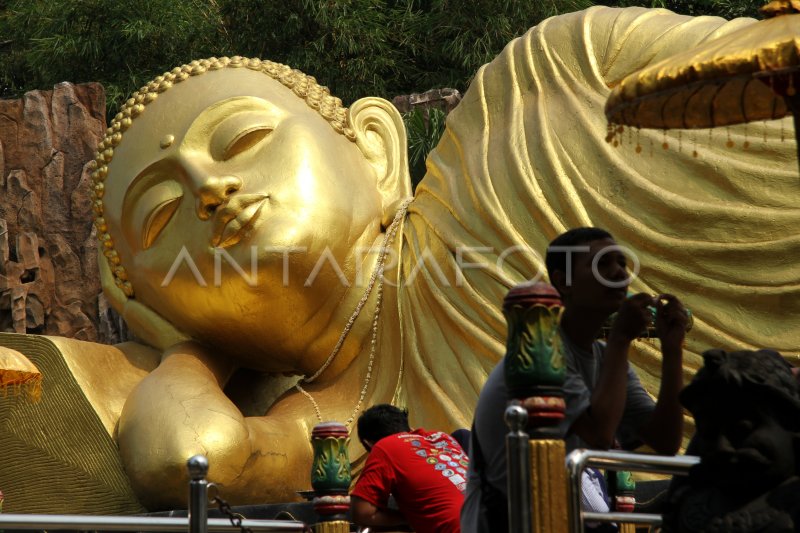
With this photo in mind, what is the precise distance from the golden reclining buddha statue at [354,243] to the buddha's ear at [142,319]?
0.01 m

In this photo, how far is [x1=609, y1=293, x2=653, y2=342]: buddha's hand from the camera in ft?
10.3

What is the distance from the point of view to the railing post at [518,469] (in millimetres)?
2805

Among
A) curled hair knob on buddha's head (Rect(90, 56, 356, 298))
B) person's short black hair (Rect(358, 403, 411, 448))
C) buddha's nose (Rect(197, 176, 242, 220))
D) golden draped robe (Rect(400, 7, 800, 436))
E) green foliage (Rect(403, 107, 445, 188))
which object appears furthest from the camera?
green foliage (Rect(403, 107, 445, 188))

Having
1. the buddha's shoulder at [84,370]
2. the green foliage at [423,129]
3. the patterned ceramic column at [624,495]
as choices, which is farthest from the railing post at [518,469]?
the green foliage at [423,129]

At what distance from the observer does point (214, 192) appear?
6.21m

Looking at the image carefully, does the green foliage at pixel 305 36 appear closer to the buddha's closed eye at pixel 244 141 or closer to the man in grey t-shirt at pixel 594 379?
the buddha's closed eye at pixel 244 141

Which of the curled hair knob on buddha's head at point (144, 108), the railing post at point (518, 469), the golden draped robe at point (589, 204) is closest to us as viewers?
the railing post at point (518, 469)

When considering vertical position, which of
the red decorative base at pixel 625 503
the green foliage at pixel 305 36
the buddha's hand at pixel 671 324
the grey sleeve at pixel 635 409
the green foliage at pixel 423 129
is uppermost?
the green foliage at pixel 305 36

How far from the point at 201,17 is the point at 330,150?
19.8 feet

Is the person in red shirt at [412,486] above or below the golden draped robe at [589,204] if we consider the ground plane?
below

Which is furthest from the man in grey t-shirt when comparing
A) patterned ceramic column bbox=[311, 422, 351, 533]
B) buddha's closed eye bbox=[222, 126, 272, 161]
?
buddha's closed eye bbox=[222, 126, 272, 161]

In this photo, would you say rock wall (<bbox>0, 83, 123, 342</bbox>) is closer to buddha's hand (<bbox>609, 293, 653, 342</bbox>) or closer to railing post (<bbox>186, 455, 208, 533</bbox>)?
railing post (<bbox>186, 455, 208, 533</bbox>)

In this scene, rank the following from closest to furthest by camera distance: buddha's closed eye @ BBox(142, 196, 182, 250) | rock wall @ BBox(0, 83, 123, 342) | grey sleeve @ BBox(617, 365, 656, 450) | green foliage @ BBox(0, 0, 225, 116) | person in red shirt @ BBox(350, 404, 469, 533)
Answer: grey sleeve @ BBox(617, 365, 656, 450), person in red shirt @ BBox(350, 404, 469, 533), buddha's closed eye @ BBox(142, 196, 182, 250), rock wall @ BBox(0, 83, 123, 342), green foliage @ BBox(0, 0, 225, 116)

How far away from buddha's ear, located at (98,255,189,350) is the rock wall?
1.29 metres
